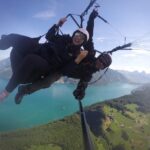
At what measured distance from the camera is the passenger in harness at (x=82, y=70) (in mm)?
4867

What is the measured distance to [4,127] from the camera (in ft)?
400

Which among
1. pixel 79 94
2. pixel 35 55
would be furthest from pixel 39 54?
pixel 79 94

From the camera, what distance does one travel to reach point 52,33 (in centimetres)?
582

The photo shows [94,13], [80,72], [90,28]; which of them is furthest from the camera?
[94,13]

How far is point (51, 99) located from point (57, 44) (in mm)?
174019

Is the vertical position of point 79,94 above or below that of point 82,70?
below

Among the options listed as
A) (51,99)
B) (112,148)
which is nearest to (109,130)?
(112,148)

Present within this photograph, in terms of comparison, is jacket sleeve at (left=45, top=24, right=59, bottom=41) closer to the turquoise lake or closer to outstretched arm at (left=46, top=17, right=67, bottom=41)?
outstretched arm at (left=46, top=17, right=67, bottom=41)

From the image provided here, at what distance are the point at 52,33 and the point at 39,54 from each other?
74 cm

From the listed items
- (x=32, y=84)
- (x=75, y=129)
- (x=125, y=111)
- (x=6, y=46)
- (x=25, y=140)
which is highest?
(x=6, y=46)

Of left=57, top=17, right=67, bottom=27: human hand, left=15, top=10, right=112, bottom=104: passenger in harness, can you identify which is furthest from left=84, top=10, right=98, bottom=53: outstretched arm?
left=57, top=17, right=67, bottom=27: human hand

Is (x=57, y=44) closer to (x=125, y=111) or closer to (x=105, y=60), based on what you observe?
(x=105, y=60)

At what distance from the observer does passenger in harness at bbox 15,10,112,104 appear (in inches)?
192

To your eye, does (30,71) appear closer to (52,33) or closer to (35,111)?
(52,33)
